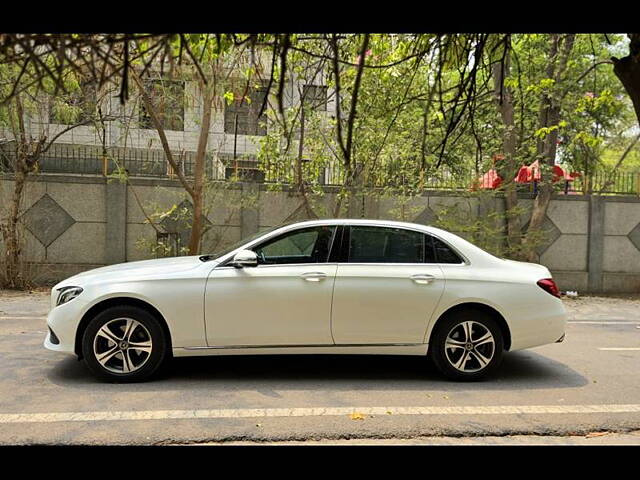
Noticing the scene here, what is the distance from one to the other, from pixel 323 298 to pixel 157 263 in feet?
5.83

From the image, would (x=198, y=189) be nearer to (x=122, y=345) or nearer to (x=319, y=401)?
(x=122, y=345)

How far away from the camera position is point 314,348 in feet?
18.0

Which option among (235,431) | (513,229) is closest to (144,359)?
(235,431)

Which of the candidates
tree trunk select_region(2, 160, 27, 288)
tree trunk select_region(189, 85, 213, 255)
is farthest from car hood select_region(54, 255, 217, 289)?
tree trunk select_region(2, 160, 27, 288)

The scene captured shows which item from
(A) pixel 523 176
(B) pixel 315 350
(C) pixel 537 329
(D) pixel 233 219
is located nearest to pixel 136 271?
(B) pixel 315 350

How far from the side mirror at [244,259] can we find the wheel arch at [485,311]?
6.07ft

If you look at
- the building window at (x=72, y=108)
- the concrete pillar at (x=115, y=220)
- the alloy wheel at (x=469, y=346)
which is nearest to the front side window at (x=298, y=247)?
the alloy wheel at (x=469, y=346)

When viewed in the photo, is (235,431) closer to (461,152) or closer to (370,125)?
(370,125)

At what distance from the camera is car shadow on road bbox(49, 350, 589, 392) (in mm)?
5320

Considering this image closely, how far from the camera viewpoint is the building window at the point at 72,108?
10461 mm

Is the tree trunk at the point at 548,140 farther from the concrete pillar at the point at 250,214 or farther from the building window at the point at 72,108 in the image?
the building window at the point at 72,108

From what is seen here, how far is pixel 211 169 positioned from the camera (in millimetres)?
11883

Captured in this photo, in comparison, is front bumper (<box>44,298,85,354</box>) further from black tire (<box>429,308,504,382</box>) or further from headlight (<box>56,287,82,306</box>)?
black tire (<box>429,308,504,382</box>)

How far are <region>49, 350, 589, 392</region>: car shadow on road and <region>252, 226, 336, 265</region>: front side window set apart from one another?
1.15 meters
